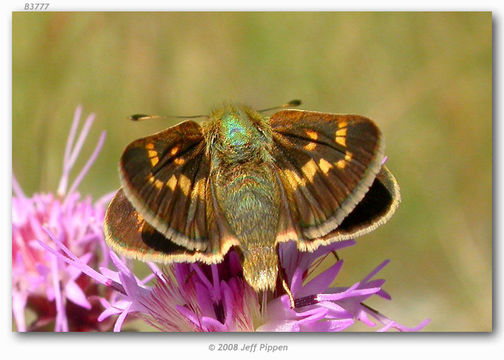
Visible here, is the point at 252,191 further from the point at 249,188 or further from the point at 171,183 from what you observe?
the point at 171,183

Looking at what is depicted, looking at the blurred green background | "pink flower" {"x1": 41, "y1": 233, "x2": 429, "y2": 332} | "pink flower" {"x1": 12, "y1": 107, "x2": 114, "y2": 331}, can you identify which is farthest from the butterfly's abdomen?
the blurred green background

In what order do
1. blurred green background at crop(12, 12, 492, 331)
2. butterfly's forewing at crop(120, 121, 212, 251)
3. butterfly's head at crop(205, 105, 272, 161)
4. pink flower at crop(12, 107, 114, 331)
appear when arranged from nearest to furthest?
1. butterfly's forewing at crop(120, 121, 212, 251)
2. butterfly's head at crop(205, 105, 272, 161)
3. pink flower at crop(12, 107, 114, 331)
4. blurred green background at crop(12, 12, 492, 331)

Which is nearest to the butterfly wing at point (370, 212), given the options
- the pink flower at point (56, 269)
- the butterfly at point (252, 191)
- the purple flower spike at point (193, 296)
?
the butterfly at point (252, 191)

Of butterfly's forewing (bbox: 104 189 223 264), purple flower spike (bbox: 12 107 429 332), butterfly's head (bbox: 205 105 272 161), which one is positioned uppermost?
butterfly's head (bbox: 205 105 272 161)

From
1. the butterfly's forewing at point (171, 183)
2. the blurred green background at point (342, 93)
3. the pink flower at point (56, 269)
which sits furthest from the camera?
the blurred green background at point (342, 93)

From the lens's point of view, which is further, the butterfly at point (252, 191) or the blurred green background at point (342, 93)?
the blurred green background at point (342, 93)

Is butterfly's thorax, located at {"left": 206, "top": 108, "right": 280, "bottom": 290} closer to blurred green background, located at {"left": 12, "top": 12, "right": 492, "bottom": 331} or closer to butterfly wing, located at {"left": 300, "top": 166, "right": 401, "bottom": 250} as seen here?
butterfly wing, located at {"left": 300, "top": 166, "right": 401, "bottom": 250}

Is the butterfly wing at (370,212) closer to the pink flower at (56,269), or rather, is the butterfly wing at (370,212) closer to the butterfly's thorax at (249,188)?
the butterfly's thorax at (249,188)
